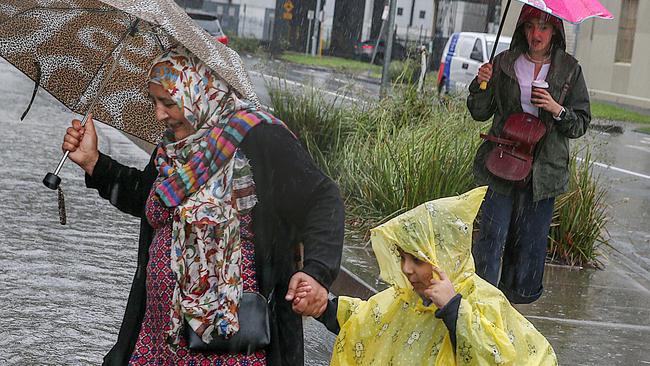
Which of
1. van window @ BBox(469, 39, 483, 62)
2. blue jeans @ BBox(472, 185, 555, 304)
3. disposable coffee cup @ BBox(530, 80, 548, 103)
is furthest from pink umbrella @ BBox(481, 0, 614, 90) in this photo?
van window @ BBox(469, 39, 483, 62)

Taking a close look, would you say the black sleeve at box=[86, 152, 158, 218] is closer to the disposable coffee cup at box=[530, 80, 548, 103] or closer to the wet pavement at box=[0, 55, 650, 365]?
the wet pavement at box=[0, 55, 650, 365]

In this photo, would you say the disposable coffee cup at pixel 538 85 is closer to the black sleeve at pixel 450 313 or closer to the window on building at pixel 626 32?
the black sleeve at pixel 450 313

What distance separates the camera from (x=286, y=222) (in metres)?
3.53

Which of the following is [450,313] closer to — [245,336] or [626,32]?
[245,336]

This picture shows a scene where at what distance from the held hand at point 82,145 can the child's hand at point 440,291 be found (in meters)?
1.13

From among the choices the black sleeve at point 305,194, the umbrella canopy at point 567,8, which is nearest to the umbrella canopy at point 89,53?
the black sleeve at point 305,194

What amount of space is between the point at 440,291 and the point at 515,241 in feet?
8.76

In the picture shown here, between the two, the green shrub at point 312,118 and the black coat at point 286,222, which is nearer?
the black coat at point 286,222

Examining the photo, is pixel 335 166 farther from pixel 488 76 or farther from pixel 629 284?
pixel 488 76

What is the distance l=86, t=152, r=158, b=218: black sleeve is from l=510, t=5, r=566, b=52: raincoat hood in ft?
9.12

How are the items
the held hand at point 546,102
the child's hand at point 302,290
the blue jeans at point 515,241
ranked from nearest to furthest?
1. the child's hand at point 302,290
2. the held hand at point 546,102
3. the blue jeans at point 515,241

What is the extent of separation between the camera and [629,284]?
888cm

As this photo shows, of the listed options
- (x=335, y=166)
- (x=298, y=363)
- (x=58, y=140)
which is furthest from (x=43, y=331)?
(x=58, y=140)

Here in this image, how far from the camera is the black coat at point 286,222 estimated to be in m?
3.44
